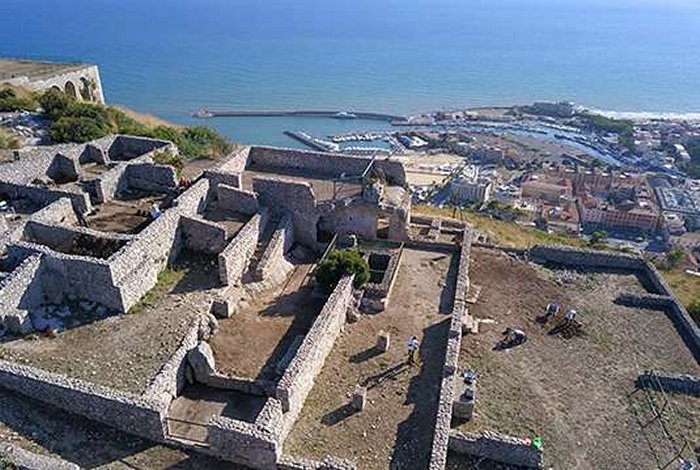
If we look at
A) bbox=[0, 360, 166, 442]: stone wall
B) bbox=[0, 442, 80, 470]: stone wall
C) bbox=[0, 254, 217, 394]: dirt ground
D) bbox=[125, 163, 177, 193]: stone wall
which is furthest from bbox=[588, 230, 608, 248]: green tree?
bbox=[0, 442, 80, 470]: stone wall

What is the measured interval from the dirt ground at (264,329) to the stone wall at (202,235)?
8.27 ft

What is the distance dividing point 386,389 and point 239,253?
7.25 meters

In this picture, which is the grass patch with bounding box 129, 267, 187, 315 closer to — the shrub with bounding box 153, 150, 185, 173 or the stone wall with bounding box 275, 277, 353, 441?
the stone wall with bounding box 275, 277, 353, 441

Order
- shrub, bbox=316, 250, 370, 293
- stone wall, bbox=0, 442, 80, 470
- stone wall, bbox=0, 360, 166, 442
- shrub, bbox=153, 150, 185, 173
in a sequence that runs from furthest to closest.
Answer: shrub, bbox=153, 150, 185, 173
shrub, bbox=316, 250, 370, 293
stone wall, bbox=0, 360, 166, 442
stone wall, bbox=0, 442, 80, 470

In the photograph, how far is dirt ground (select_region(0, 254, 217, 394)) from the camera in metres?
14.7

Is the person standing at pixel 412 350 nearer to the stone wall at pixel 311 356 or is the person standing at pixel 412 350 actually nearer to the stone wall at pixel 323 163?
the stone wall at pixel 311 356

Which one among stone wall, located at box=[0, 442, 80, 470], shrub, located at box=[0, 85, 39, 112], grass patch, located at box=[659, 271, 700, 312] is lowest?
stone wall, located at box=[0, 442, 80, 470]

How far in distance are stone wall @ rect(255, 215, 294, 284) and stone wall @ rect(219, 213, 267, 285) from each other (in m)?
0.54

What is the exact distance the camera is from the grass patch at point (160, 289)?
17.5 meters

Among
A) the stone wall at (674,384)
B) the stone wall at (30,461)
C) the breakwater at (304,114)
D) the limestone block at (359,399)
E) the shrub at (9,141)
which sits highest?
the shrub at (9,141)

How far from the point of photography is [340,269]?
19.5 m

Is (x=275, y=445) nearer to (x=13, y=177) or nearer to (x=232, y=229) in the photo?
(x=232, y=229)

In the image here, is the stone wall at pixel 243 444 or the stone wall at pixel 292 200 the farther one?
the stone wall at pixel 292 200

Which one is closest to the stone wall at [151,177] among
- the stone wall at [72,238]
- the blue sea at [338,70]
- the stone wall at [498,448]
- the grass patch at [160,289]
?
the stone wall at [72,238]
